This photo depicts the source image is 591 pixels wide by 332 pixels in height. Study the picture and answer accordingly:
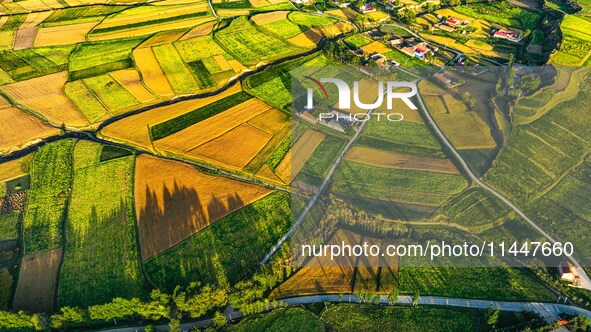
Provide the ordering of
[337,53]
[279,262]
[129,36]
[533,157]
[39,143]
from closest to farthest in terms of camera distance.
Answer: [279,262] → [533,157] → [39,143] → [337,53] → [129,36]

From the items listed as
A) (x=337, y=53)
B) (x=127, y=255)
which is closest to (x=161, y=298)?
(x=127, y=255)

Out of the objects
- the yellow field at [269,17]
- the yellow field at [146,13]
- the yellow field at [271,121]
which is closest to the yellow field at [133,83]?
the yellow field at [271,121]

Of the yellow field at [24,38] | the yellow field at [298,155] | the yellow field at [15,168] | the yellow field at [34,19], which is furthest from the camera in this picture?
the yellow field at [34,19]

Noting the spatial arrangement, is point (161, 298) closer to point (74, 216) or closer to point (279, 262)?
point (279, 262)

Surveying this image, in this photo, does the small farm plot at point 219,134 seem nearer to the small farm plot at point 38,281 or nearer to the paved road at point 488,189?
the small farm plot at point 38,281

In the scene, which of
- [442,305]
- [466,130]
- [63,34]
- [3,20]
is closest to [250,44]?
[63,34]

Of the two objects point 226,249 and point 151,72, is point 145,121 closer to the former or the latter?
point 151,72

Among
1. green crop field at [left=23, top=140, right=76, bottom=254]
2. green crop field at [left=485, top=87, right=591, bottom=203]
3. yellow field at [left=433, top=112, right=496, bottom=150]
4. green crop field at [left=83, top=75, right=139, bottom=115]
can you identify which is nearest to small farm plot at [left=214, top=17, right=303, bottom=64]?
green crop field at [left=83, top=75, right=139, bottom=115]
